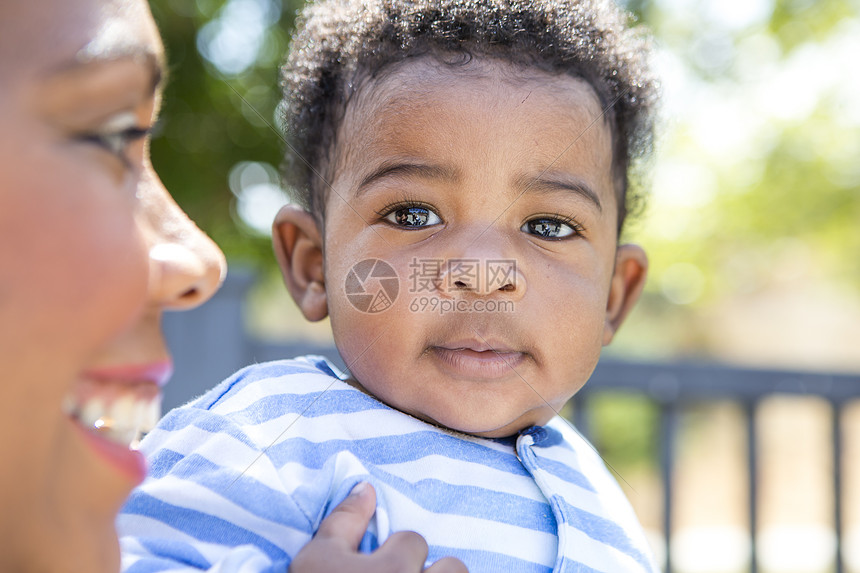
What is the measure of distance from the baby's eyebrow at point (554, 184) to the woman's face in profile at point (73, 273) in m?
0.62

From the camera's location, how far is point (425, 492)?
1.04m

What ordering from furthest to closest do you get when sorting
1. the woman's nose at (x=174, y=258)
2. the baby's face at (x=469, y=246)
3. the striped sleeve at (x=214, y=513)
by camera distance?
1. the baby's face at (x=469, y=246)
2. the striped sleeve at (x=214, y=513)
3. the woman's nose at (x=174, y=258)

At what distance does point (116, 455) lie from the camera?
660mm

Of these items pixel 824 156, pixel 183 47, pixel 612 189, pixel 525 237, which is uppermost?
pixel 824 156

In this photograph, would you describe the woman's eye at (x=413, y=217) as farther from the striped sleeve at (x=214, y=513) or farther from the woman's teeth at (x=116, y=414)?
the woman's teeth at (x=116, y=414)

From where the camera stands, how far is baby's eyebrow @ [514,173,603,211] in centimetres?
117

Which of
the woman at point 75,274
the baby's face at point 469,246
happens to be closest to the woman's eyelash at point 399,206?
the baby's face at point 469,246

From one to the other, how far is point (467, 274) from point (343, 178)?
328mm

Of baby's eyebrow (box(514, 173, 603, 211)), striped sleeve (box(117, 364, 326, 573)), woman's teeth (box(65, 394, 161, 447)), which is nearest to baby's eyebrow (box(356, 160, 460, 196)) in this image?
baby's eyebrow (box(514, 173, 603, 211))

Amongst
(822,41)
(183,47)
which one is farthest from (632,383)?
(822,41)

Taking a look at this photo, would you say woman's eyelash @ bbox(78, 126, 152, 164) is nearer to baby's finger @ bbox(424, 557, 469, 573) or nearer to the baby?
the baby

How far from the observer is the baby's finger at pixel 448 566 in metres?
0.92

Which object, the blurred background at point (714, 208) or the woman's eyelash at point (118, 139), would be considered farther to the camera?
the blurred background at point (714, 208)

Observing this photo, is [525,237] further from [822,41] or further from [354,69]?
[822,41]
